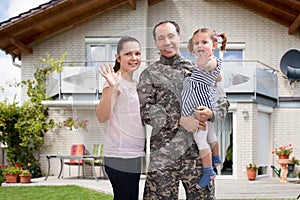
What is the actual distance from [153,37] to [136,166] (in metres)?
0.61

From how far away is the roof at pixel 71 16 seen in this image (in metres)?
4.14

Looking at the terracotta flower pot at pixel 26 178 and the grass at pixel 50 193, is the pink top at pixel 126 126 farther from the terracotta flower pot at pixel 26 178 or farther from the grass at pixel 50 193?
the terracotta flower pot at pixel 26 178

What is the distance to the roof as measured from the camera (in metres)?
4.14

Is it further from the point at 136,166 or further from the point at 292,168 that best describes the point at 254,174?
the point at 136,166

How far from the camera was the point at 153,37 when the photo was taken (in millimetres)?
2623

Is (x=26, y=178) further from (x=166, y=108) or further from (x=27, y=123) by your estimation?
(x=166, y=108)

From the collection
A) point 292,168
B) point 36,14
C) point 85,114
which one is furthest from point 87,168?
point 85,114


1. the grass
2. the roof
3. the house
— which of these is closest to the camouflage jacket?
the house

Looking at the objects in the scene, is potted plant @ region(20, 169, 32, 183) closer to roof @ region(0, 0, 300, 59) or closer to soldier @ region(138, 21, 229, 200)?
roof @ region(0, 0, 300, 59)

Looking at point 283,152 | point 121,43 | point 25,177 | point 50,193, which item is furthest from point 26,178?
point 121,43

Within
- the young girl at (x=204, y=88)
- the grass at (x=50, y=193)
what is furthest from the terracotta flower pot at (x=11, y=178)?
the young girl at (x=204, y=88)

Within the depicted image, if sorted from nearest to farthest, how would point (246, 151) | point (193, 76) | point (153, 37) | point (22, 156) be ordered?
point (193, 76) → point (153, 37) → point (246, 151) → point (22, 156)

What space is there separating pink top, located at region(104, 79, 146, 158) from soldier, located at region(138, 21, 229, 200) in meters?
0.05

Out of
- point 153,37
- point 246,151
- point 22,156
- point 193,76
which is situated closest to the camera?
point 193,76
